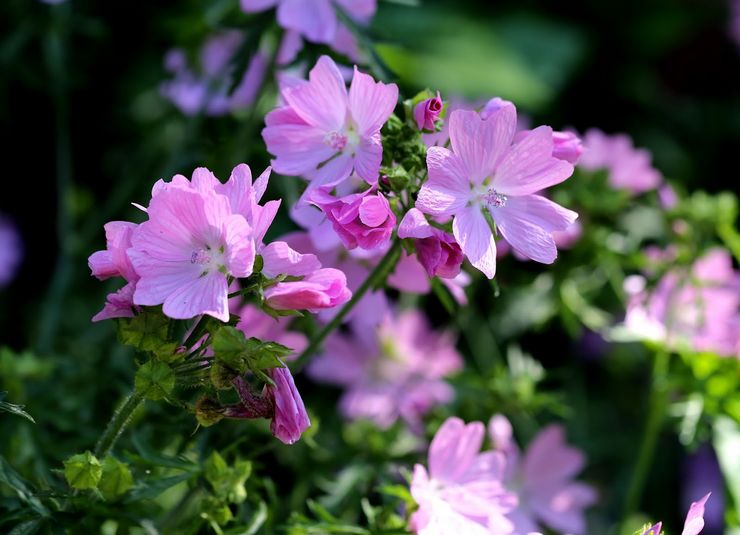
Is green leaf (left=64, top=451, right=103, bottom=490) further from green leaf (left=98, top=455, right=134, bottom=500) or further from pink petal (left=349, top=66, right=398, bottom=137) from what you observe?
pink petal (left=349, top=66, right=398, bottom=137)

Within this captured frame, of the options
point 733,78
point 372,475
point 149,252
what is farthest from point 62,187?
point 733,78

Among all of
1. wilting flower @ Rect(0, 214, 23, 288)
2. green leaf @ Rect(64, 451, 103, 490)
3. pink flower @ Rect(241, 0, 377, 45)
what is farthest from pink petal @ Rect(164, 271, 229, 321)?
wilting flower @ Rect(0, 214, 23, 288)

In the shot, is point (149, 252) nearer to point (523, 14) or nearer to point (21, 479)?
point (21, 479)

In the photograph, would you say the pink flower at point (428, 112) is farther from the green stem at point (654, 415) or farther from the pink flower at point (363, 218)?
the green stem at point (654, 415)

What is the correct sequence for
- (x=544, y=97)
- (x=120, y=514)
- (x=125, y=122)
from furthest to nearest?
(x=544, y=97) < (x=125, y=122) < (x=120, y=514)

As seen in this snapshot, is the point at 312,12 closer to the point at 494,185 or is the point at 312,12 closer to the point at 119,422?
the point at 494,185

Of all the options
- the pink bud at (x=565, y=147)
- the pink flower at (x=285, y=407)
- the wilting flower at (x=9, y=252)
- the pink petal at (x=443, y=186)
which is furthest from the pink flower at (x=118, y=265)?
the wilting flower at (x=9, y=252)

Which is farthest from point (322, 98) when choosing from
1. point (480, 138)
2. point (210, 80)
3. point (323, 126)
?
point (210, 80)
